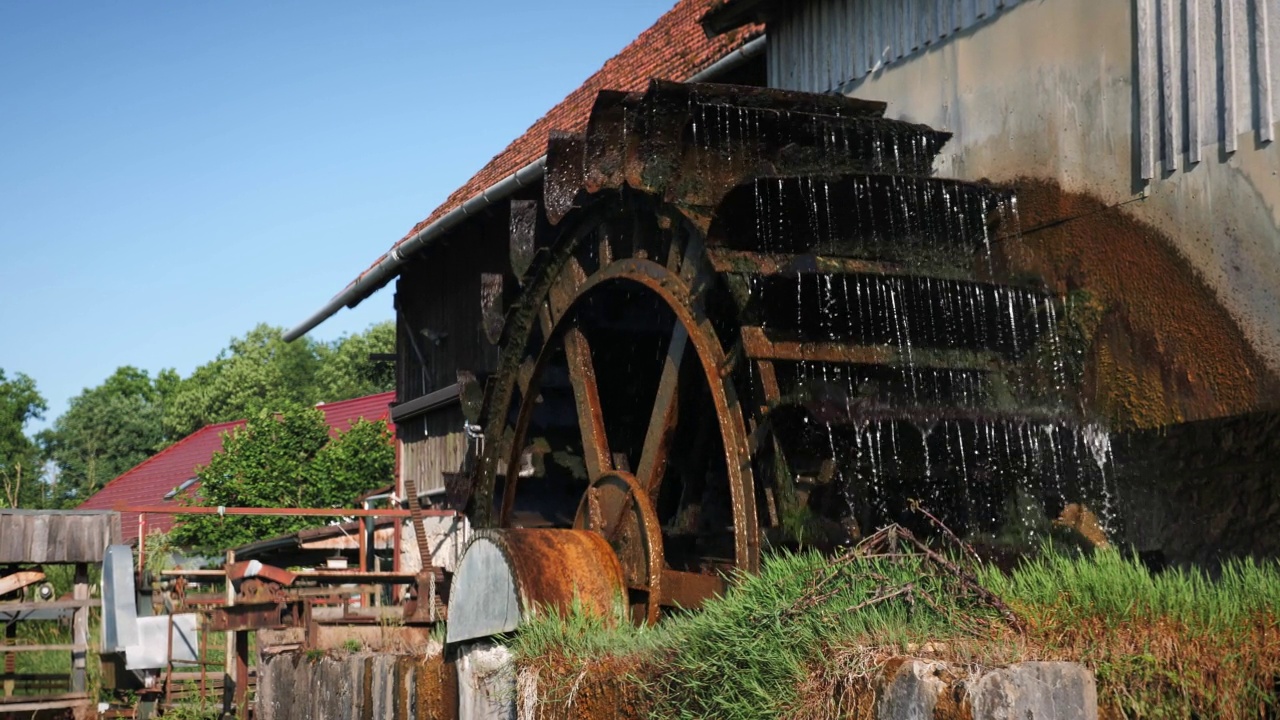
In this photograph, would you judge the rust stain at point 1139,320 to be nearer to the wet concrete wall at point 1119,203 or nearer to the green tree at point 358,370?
the wet concrete wall at point 1119,203

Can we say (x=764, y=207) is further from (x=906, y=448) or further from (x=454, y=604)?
(x=454, y=604)

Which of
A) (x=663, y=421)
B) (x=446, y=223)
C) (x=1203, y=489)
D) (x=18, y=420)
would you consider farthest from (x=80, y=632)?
(x=18, y=420)

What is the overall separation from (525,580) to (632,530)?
3.62ft

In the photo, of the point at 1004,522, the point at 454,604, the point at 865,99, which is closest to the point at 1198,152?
the point at 1004,522

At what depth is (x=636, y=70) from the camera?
1212 centimetres

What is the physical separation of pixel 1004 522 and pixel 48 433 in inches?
2293

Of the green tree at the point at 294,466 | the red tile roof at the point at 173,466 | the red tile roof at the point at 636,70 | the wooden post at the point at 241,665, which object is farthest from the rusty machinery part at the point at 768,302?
the red tile roof at the point at 173,466

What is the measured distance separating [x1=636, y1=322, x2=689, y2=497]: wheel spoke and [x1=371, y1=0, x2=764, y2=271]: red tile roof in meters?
2.91

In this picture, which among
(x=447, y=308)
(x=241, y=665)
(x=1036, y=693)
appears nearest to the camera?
(x=1036, y=693)

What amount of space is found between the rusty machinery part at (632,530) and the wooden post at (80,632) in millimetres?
11563

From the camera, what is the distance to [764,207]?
250 inches

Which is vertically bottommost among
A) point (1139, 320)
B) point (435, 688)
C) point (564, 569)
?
point (435, 688)

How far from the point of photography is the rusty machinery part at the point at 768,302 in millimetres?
6199

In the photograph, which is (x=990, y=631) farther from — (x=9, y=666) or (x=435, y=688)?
(x=9, y=666)
